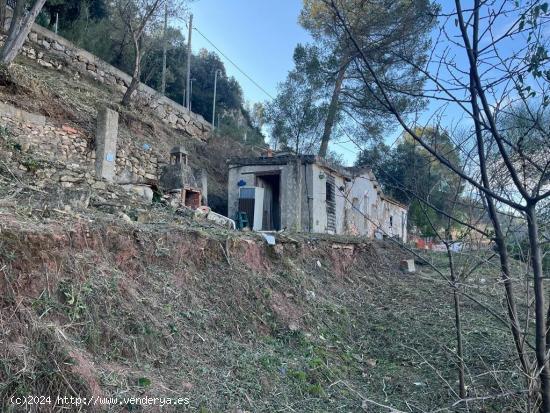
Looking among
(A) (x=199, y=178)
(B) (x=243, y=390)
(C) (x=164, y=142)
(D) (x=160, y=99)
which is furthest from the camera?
(D) (x=160, y=99)

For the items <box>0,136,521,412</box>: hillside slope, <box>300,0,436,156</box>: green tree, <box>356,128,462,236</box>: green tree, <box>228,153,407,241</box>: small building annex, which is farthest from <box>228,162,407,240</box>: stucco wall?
<box>300,0,436,156</box>: green tree

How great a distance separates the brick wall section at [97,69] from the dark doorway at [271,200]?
6.42 m

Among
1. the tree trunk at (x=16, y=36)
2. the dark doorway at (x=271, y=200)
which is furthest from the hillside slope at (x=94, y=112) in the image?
the dark doorway at (x=271, y=200)

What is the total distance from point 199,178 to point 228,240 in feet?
23.0

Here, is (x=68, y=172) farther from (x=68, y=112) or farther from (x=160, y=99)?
(x=160, y=99)

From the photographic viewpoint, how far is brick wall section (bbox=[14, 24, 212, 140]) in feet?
46.3

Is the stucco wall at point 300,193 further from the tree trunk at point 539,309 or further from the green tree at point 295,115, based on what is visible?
the tree trunk at point 539,309

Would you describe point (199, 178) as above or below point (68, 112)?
below

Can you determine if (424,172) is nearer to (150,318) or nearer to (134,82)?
(150,318)

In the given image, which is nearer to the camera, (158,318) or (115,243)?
(158,318)

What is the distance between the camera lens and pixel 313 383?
405cm

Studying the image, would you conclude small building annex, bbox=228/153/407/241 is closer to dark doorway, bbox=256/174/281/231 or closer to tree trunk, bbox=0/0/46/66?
dark doorway, bbox=256/174/281/231

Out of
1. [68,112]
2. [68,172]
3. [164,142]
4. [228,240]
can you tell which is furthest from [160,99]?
[228,240]

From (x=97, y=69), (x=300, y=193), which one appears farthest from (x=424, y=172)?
(x=97, y=69)
